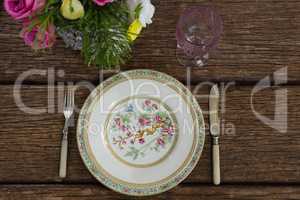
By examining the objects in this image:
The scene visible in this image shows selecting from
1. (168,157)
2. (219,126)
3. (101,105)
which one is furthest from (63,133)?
(219,126)

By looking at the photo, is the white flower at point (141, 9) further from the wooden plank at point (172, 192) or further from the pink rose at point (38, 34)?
the wooden plank at point (172, 192)

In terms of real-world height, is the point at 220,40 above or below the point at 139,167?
above

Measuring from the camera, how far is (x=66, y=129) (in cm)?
80

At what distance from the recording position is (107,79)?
0.81 metres

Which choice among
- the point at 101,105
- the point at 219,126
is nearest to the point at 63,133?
the point at 101,105

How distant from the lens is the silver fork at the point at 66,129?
0.78 metres

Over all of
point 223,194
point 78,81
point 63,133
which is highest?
point 78,81

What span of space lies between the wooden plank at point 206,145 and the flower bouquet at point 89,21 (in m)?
0.13

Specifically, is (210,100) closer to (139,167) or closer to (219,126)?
(219,126)

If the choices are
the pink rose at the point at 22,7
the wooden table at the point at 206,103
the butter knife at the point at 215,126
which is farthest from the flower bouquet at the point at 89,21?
the butter knife at the point at 215,126

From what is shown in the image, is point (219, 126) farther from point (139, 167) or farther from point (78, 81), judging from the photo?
point (78, 81)

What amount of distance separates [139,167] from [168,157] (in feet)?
0.21

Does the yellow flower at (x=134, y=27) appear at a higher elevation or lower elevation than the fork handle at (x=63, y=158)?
higher

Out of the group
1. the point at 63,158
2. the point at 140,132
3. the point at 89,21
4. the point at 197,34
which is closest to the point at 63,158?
the point at 63,158
